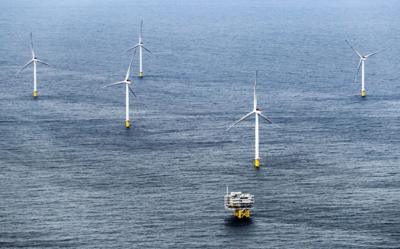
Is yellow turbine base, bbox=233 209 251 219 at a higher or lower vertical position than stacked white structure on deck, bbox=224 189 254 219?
lower

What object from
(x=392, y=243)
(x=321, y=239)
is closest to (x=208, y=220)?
(x=321, y=239)

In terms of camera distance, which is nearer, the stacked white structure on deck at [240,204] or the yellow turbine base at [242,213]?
the stacked white structure on deck at [240,204]

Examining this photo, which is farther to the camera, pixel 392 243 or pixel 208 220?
pixel 208 220

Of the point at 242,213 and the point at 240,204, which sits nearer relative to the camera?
the point at 240,204

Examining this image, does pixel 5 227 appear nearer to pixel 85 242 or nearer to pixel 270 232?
pixel 85 242

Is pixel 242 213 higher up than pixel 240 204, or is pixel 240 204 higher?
pixel 240 204

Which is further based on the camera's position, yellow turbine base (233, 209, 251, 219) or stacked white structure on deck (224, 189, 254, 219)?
yellow turbine base (233, 209, 251, 219)

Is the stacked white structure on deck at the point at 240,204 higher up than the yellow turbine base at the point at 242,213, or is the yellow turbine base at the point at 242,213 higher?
the stacked white structure on deck at the point at 240,204
